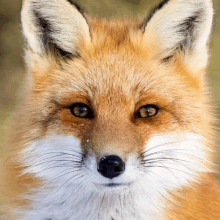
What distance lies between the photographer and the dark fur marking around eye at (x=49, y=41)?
11.3 ft

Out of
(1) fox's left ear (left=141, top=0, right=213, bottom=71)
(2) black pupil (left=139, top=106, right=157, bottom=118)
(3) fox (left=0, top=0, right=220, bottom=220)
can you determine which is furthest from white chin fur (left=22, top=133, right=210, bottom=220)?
(1) fox's left ear (left=141, top=0, right=213, bottom=71)

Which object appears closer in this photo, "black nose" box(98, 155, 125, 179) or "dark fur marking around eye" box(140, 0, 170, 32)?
"black nose" box(98, 155, 125, 179)

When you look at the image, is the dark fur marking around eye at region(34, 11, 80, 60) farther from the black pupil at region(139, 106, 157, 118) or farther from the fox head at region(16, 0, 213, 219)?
the black pupil at region(139, 106, 157, 118)

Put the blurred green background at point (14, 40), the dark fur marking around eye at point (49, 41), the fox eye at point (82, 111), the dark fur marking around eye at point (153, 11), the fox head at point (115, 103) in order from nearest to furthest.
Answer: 1. the fox head at point (115, 103)
2. the fox eye at point (82, 111)
3. the dark fur marking around eye at point (153, 11)
4. the dark fur marking around eye at point (49, 41)
5. the blurred green background at point (14, 40)

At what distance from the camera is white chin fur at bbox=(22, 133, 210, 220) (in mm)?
3012

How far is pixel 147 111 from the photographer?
3131 millimetres

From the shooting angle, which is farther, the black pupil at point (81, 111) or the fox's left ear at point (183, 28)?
the fox's left ear at point (183, 28)

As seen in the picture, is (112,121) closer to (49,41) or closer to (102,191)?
(102,191)

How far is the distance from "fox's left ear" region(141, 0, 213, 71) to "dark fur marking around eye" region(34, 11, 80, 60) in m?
0.69

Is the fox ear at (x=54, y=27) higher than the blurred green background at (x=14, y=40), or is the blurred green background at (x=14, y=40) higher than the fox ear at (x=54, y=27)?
the blurred green background at (x=14, y=40)

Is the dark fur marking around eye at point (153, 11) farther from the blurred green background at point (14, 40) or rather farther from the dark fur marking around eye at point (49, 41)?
the blurred green background at point (14, 40)

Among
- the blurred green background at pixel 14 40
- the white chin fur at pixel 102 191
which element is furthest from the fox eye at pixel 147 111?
the blurred green background at pixel 14 40

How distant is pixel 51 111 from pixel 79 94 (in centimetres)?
26

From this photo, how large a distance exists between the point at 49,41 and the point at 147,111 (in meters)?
1.09
